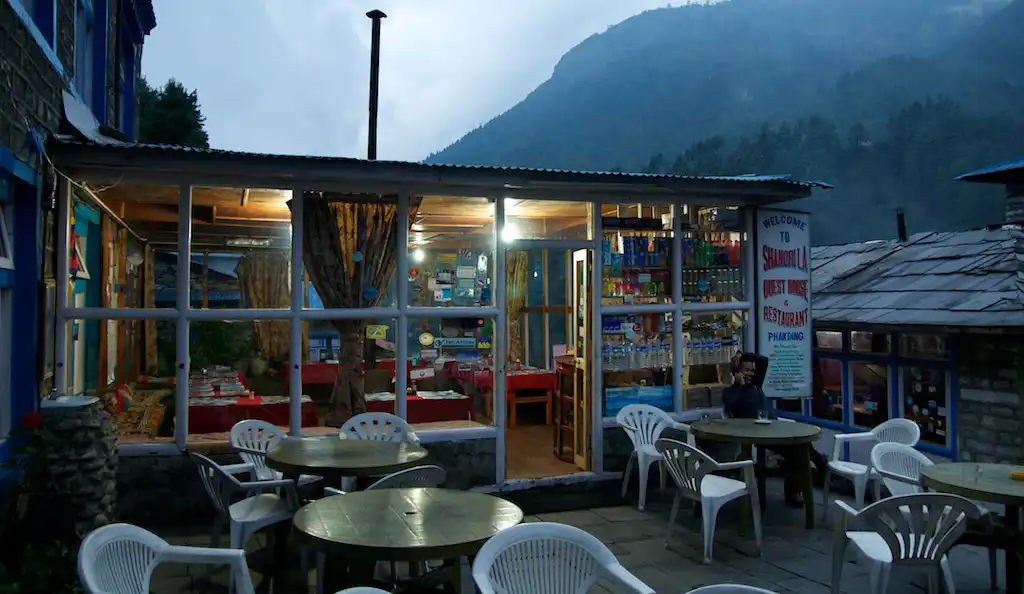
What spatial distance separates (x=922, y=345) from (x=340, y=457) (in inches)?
261

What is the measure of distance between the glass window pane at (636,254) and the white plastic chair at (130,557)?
5002 mm

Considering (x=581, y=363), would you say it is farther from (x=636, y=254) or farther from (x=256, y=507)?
(x=256, y=507)

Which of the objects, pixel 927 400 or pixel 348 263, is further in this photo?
pixel 927 400

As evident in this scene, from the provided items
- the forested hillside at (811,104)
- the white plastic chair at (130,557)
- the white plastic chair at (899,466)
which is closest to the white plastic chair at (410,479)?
the white plastic chair at (130,557)

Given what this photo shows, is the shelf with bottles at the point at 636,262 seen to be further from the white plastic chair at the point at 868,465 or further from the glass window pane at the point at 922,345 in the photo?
the glass window pane at the point at 922,345

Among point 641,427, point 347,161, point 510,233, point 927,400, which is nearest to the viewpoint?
point 347,161

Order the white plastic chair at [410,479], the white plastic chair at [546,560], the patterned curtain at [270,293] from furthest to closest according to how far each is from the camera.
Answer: the patterned curtain at [270,293], the white plastic chair at [410,479], the white plastic chair at [546,560]

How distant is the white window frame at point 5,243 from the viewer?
4973mm

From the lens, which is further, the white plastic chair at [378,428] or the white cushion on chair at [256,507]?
the white plastic chair at [378,428]

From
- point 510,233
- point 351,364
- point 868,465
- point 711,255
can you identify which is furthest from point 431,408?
point 868,465

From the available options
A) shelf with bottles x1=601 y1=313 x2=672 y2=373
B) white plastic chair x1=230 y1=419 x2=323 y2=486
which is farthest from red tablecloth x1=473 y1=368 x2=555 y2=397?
white plastic chair x1=230 y1=419 x2=323 y2=486

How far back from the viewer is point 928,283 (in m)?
8.89

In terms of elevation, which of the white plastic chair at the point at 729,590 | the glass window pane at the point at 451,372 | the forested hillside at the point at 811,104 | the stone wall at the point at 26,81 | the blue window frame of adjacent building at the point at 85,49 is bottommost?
the white plastic chair at the point at 729,590

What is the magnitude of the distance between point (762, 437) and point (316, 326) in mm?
4106
